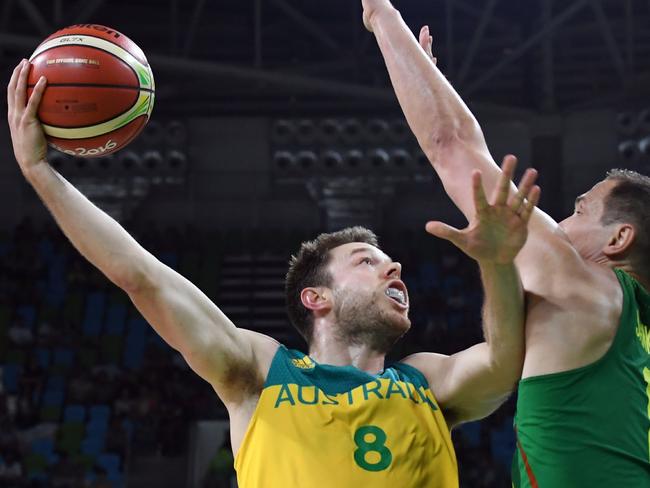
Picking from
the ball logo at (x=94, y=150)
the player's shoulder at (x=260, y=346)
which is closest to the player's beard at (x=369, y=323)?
the player's shoulder at (x=260, y=346)

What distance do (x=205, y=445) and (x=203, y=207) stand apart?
5.11 metres

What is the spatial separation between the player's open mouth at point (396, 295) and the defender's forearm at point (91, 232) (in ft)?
2.87

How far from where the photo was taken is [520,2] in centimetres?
1337

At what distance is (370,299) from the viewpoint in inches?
133

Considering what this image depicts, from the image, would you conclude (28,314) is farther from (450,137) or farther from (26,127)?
(450,137)

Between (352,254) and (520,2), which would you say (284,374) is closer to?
(352,254)

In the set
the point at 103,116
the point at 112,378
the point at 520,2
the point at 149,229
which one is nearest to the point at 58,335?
the point at 112,378

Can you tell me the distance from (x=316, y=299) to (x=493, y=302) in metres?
1.10

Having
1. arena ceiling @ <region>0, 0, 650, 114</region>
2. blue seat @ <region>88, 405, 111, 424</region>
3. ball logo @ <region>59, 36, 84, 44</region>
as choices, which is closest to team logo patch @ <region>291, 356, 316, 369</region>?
ball logo @ <region>59, 36, 84, 44</region>

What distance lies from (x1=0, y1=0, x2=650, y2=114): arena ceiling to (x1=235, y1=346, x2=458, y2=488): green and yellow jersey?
34.2 ft

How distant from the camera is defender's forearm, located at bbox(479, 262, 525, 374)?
2.43 m

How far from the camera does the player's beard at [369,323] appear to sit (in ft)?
10.9

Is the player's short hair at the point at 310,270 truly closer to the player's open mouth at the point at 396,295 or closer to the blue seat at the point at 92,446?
the player's open mouth at the point at 396,295

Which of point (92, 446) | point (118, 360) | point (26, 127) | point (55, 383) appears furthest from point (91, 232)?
point (118, 360)
